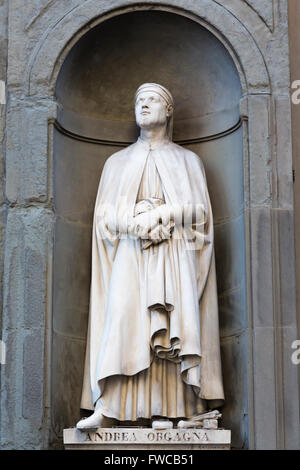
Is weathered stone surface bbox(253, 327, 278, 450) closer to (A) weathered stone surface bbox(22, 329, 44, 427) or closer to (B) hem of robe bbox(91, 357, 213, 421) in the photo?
(B) hem of robe bbox(91, 357, 213, 421)

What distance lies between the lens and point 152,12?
10656mm

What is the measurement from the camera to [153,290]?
9742 millimetres

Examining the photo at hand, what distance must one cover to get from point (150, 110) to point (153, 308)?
156 cm

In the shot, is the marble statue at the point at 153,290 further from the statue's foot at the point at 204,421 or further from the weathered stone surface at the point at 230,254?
the weathered stone surface at the point at 230,254

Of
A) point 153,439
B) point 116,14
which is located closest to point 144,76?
point 116,14

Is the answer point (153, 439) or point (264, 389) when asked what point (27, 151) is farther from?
point (264, 389)

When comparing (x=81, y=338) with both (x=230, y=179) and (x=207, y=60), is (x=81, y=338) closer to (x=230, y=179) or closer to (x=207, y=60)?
(x=230, y=179)

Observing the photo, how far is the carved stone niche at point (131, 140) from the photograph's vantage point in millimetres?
10117

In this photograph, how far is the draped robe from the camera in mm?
9680

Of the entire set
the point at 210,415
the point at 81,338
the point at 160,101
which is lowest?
the point at 210,415

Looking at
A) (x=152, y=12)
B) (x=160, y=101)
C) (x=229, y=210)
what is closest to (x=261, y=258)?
(x=229, y=210)

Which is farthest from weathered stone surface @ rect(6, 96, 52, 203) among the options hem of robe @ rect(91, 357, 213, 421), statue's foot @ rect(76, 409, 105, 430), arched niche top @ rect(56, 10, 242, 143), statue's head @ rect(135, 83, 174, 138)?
statue's foot @ rect(76, 409, 105, 430)

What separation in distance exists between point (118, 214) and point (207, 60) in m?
1.55

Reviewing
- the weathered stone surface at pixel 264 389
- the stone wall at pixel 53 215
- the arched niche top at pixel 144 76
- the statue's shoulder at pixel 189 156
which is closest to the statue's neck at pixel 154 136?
the statue's shoulder at pixel 189 156
